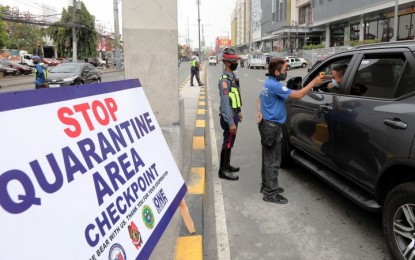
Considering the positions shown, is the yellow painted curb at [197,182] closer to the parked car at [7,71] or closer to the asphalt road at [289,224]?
the asphalt road at [289,224]

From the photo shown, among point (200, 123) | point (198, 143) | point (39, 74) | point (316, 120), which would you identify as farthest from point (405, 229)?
point (39, 74)

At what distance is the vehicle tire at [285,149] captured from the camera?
4973 millimetres

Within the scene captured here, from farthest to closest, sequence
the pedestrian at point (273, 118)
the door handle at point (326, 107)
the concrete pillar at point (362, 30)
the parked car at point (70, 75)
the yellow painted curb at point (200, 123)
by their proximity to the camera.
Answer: the concrete pillar at point (362, 30) → the parked car at point (70, 75) → the yellow painted curb at point (200, 123) → the pedestrian at point (273, 118) → the door handle at point (326, 107)

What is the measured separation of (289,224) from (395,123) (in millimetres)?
1516

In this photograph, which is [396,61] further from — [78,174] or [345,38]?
[345,38]

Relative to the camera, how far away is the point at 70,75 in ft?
48.2

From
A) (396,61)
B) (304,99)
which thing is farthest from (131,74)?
(396,61)

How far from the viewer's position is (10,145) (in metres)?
1.45

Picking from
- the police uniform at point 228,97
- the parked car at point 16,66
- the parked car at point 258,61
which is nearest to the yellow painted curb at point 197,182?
the police uniform at point 228,97

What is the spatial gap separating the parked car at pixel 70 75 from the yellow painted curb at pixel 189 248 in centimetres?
1190

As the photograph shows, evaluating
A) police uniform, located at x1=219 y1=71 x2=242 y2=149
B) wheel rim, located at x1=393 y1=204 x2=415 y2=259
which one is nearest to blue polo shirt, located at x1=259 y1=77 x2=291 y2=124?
police uniform, located at x1=219 y1=71 x2=242 y2=149

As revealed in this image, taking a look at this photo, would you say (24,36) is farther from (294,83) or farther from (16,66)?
(294,83)

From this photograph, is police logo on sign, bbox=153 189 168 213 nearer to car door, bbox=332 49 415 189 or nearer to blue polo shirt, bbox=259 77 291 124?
car door, bbox=332 49 415 189

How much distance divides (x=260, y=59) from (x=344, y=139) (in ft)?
129
